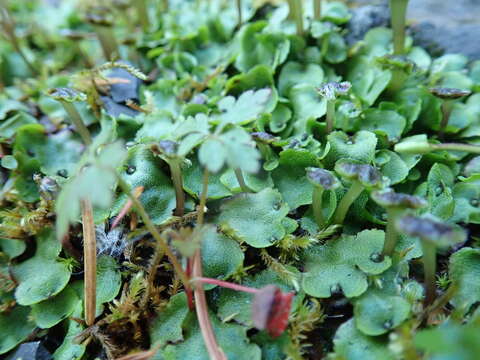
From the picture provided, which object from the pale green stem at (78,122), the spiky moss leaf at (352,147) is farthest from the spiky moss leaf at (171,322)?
the pale green stem at (78,122)

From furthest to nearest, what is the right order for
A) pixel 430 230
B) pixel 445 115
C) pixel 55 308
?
pixel 445 115
pixel 55 308
pixel 430 230

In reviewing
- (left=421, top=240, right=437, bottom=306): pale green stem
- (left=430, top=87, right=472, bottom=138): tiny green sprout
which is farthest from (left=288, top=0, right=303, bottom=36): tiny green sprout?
(left=421, top=240, right=437, bottom=306): pale green stem

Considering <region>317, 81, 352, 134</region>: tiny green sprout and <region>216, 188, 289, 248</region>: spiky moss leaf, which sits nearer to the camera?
<region>216, 188, 289, 248</region>: spiky moss leaf

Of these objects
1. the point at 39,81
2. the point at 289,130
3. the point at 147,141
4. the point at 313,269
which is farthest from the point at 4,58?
the point at 313,269

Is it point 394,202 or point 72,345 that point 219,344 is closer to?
point 72,345

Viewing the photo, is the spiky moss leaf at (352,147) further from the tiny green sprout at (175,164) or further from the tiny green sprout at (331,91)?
the tiny green sprout at (175,164)

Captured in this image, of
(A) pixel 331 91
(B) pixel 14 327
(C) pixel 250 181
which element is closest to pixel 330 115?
(A) pixel 331 91

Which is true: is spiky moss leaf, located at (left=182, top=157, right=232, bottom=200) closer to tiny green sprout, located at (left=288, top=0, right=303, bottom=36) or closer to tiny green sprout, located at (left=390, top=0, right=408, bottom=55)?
tiny green sprout, located at (left=288, top=0, right=303, bottom=36)
